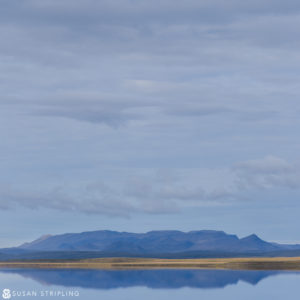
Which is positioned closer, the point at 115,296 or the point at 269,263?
the point at 115,296

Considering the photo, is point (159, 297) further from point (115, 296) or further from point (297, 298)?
point (297, 298)

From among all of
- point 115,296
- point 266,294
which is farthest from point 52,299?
point 266,294

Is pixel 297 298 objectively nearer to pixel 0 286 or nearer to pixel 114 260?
pixel 0 286

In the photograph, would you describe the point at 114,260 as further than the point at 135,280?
Yes

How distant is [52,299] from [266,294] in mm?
19949

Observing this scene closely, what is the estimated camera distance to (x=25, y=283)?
86.6m

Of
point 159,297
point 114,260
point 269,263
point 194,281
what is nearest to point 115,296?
point 159,297

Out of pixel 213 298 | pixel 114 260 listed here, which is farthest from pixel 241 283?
pixel 114 260

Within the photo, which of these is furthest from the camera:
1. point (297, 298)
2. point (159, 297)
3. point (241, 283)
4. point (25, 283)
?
point (25, 283)

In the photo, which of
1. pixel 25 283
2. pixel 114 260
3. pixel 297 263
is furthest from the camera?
pixel 114 260

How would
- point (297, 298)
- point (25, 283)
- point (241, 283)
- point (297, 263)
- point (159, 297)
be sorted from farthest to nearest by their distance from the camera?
1. point (297, 263)
2. point (25, 283)
3. point (241, 283)
4. point (159, 297)
5. point (297, 298)

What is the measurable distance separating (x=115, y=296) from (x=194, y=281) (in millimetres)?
20209

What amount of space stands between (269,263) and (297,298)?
2609 inches

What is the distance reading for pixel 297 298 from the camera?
63.9m
